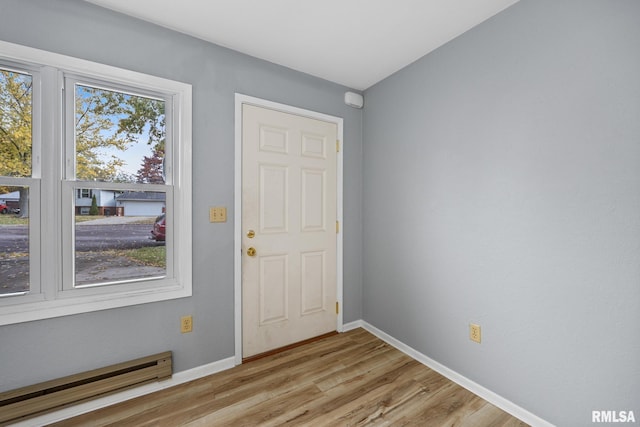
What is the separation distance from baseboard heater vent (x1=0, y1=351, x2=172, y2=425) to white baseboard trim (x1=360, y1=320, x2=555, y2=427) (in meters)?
1.82

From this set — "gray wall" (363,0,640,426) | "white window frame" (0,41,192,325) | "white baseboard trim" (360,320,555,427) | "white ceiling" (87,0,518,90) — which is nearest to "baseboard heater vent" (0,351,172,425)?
"white window frame" (0,41,192,325)

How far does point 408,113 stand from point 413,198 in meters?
0.74

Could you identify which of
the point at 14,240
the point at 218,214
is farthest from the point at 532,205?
the point at 14,240

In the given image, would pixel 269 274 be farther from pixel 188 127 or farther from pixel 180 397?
pixel 188 127

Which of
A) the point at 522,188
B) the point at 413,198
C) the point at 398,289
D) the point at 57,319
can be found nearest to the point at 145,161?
the point at 57,319

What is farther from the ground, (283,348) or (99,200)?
(99,200)

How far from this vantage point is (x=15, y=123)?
5.01ft

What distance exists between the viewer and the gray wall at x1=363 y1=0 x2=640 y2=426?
1260 mm

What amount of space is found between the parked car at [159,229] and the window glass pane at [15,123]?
0.69 m

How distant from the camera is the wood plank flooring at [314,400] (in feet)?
5.17

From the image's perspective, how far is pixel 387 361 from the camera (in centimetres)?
218

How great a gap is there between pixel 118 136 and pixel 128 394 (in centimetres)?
170

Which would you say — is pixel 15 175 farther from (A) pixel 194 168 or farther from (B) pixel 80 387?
(B) pixel 80 387

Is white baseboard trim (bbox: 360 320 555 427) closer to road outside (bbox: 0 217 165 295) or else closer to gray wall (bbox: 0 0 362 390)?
gray wall (bbox: 0 0 362 390)
